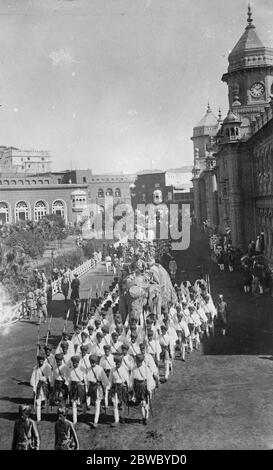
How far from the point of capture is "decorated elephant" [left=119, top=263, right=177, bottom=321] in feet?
49.8

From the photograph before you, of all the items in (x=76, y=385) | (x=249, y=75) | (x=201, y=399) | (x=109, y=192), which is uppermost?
(x=249, y=75)

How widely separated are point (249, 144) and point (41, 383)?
29.9 metres

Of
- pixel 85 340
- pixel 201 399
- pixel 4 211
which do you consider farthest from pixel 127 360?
pixel 4 211

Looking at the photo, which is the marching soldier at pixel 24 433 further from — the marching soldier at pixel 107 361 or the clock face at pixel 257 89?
the clock face at pixel 257 89

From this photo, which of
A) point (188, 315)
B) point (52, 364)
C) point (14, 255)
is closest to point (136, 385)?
point (52, 364)

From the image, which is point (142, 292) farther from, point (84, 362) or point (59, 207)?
point (59, 207)

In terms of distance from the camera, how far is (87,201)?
82562mm

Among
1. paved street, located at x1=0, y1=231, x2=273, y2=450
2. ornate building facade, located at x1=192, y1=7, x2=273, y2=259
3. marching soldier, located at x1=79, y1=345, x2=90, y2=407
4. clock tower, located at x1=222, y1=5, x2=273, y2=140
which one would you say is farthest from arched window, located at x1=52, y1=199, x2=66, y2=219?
marching soldier, located at x1=79, y1=345, x2=90, y2=407

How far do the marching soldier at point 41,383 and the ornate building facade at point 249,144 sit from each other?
21.4 m

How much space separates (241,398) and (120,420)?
289 cm

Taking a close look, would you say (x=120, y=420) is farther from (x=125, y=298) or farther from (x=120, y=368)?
(x=125, y=298)

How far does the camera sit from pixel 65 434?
26.4 ft

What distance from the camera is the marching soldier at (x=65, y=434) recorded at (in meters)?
8.04

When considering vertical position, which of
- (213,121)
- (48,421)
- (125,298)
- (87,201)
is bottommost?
(48,421)
